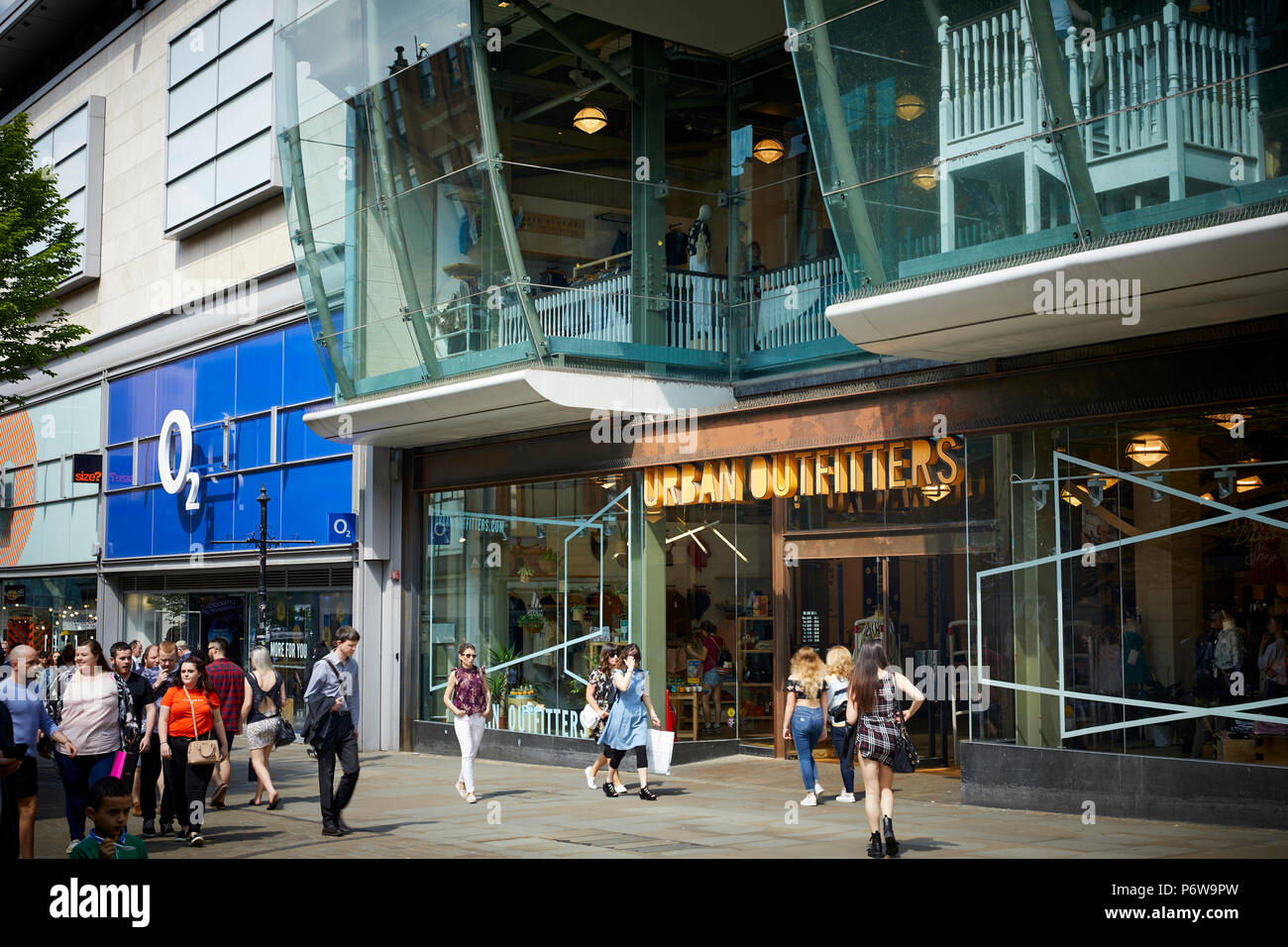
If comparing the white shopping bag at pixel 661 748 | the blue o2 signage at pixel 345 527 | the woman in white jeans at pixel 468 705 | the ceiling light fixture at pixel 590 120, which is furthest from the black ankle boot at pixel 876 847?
the blue o2 signage at pixel 345 527

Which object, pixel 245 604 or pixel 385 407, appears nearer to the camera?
pixel 385 407

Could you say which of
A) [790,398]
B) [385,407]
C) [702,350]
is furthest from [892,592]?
[385,407]

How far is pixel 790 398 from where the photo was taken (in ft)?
55.1

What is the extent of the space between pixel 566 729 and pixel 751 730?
2630 millimetres

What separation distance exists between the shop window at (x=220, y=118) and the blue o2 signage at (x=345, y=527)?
266 inches

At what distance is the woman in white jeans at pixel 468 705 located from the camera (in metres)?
15.0

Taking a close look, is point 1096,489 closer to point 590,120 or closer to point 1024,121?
point 1024,121

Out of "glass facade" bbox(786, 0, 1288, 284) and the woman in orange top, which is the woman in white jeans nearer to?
the woman in orange top

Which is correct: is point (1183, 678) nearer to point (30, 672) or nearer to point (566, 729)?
point (566, 729)

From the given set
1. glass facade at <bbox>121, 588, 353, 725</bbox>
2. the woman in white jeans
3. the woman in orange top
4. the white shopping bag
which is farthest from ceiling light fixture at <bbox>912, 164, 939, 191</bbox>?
glass facade at <bbox>121, 588, 353, 725</bbox>

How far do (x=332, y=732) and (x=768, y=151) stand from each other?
1040 centimetres

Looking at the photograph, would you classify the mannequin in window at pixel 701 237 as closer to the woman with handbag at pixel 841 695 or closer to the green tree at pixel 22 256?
the woman with handbag at pixel 841 695

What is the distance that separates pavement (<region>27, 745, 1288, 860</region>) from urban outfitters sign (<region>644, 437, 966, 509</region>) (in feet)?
11.5
